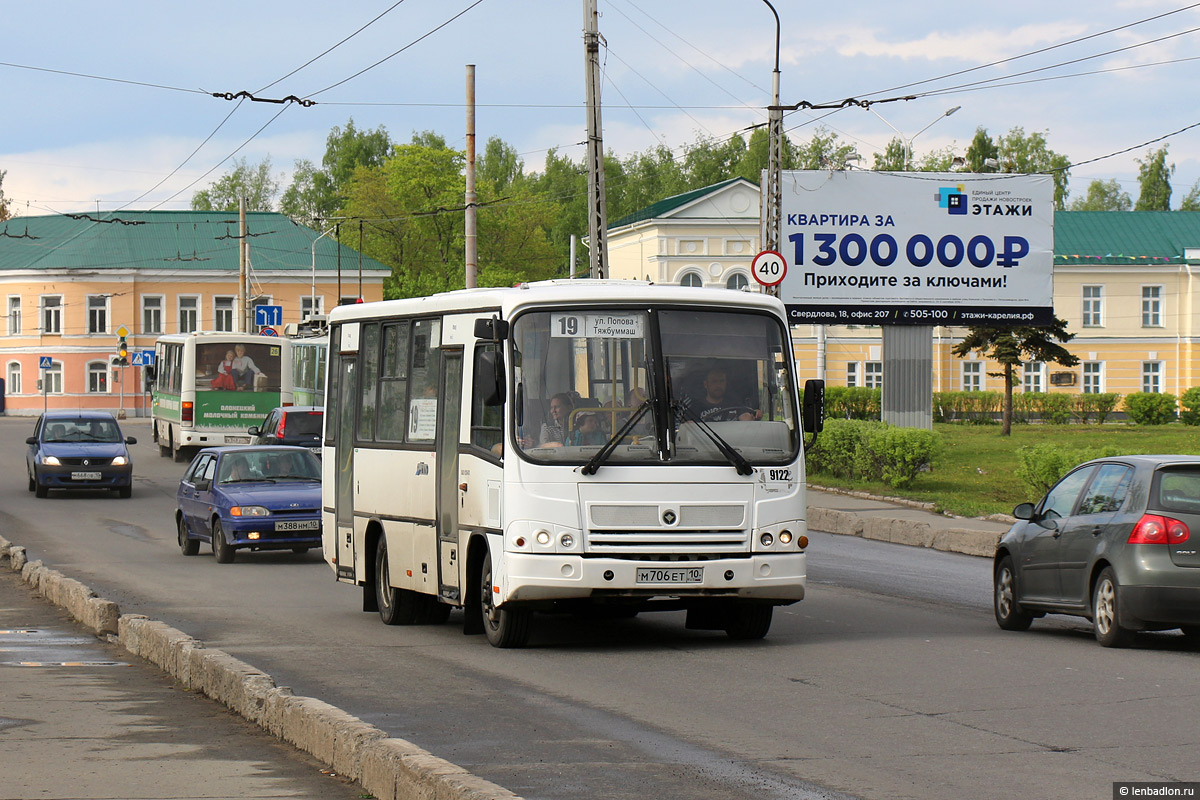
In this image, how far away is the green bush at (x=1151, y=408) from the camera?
62250 mm

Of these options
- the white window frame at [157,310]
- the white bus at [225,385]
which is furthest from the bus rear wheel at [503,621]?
the white window frame at [157,310]

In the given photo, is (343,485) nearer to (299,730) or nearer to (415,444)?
(415,444)

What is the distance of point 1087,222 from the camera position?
78875 mm

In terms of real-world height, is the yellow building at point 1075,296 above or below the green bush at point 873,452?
above

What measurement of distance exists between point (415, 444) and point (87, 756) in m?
5.74

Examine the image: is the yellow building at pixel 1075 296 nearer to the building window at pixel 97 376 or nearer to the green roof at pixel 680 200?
the green roof at pixel 680 200

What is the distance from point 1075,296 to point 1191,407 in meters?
14.0

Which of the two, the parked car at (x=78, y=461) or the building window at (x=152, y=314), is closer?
the parked car at (x=78, y=461)

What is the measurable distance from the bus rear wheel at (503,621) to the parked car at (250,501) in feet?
31.5

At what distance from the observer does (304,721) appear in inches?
314

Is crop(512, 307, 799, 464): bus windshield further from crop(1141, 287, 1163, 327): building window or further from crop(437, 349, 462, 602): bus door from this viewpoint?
crop(1141, 287, 1163, 327): building window

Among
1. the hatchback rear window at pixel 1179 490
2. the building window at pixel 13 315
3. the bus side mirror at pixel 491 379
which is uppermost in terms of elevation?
the building window at pixel 13 315

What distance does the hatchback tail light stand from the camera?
1129 centimetres

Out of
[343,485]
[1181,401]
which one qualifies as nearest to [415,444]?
[343,485]
